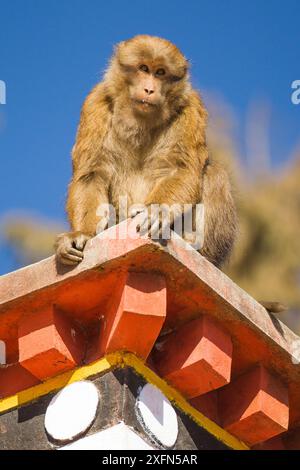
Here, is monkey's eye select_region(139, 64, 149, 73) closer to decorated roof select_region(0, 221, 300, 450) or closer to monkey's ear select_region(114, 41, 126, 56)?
monkey's ear select_region(114, 41, 126, 56)

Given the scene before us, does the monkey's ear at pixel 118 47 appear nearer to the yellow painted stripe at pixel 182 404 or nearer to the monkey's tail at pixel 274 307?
the monkey's tail at pixel 274 307

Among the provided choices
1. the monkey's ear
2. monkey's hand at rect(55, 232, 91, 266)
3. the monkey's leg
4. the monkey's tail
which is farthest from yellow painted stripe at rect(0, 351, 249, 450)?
the monkey's ear

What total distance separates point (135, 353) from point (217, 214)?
1920 mm

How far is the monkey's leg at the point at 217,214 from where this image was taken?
6094 millimetres

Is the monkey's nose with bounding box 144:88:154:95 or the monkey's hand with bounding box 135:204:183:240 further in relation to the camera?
the monkey's nose with bounding box 144:88:154:95

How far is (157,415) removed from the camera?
4.32m

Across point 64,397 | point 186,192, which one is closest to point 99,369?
point 64,397

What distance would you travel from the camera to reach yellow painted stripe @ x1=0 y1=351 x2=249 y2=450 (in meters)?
4.33

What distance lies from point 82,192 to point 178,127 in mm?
691

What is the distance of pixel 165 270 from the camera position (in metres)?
4.37

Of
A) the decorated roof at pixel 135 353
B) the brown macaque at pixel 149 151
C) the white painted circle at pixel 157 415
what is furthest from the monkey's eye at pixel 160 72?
the white painted circle at pixel 157 415

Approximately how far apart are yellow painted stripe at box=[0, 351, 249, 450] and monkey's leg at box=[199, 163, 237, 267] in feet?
5.09

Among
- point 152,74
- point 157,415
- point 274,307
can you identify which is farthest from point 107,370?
point 152,74

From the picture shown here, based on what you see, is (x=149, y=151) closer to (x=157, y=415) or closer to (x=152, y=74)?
(x=152, y=74)
